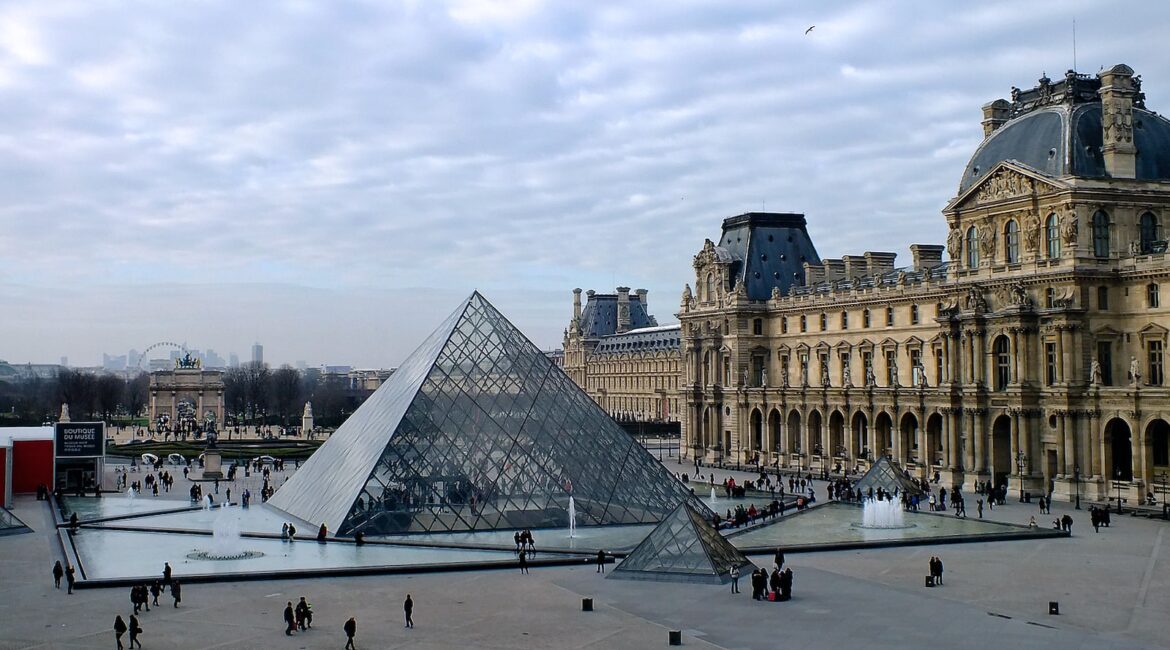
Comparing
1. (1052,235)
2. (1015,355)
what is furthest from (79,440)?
(1052,235)

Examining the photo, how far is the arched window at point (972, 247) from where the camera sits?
50.9 m

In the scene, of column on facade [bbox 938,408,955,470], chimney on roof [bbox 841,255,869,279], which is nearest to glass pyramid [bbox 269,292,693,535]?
column on facade [bbox 938,408,955,470]

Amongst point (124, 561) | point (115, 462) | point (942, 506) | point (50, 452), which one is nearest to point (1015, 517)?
point (942, 506)

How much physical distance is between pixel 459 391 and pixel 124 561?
39.2ft

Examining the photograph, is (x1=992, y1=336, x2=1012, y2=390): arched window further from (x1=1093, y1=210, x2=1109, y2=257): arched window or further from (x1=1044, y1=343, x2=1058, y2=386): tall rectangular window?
(x1=1093, y1=210, x2=1109, y2=257): arched window

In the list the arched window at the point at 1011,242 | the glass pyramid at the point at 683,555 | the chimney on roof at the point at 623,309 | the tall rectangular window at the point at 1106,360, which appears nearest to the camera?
the glass pyramid at the point at 683,555

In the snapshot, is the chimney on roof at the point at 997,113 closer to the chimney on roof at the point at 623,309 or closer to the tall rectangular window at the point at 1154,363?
the tall rectangular window at the point at 1154,363

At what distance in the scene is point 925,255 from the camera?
6088 centimetres

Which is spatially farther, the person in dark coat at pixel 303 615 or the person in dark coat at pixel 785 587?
the person in dark coat at pixel 785 587

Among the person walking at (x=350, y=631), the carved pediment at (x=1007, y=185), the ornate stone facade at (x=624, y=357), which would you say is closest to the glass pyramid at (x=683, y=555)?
the person walking at (x=350, y=631)

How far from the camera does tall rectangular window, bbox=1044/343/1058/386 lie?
153 feet

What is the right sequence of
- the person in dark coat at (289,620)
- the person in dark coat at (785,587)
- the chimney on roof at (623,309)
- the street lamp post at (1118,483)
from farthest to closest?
the chimney on roof at (623,309) < the street lamp post at (1118,483) < the person in dark coat at (785,587) < the person in dark coat at (289,620)

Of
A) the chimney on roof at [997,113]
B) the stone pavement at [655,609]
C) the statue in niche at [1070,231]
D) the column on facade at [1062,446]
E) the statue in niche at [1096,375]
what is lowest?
the stone pavement at [655,609]

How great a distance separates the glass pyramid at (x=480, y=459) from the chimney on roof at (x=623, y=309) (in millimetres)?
92080
